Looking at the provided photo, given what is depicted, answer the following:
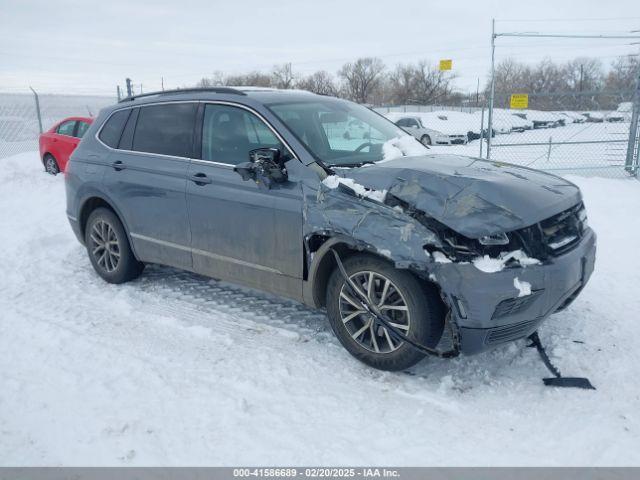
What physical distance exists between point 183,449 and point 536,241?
2.35 m

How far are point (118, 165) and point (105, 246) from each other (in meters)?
0.87

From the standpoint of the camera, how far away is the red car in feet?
40.7

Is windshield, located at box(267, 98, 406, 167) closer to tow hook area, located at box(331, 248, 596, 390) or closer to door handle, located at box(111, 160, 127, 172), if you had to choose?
tow hook area, located at box(331, 248, 596, 390)

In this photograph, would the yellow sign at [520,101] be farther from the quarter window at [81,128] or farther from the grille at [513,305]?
the quarter window at [81,128]

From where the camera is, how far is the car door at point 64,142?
12.3m

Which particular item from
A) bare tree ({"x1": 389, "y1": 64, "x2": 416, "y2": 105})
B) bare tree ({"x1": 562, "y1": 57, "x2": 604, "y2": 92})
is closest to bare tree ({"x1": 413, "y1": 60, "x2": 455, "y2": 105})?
bare tree ({"x1": 389, "y1": 64, "x2": 416, "y2": 105})

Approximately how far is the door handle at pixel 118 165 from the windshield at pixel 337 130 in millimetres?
1769

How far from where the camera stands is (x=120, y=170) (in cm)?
515

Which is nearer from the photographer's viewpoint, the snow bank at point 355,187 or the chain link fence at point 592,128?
the snow bank at point 355,187

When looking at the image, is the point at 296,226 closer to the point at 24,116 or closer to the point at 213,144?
the point at 213,144

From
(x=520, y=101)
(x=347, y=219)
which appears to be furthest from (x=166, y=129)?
(x=520, y=101)

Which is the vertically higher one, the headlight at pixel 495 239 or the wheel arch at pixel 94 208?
the headlight at pixel 495 239

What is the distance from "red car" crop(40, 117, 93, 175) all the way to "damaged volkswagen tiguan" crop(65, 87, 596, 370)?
26.3 feet

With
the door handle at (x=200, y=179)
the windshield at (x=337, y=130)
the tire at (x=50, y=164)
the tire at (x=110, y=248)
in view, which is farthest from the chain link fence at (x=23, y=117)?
the windshield at (x=337, y=130)
